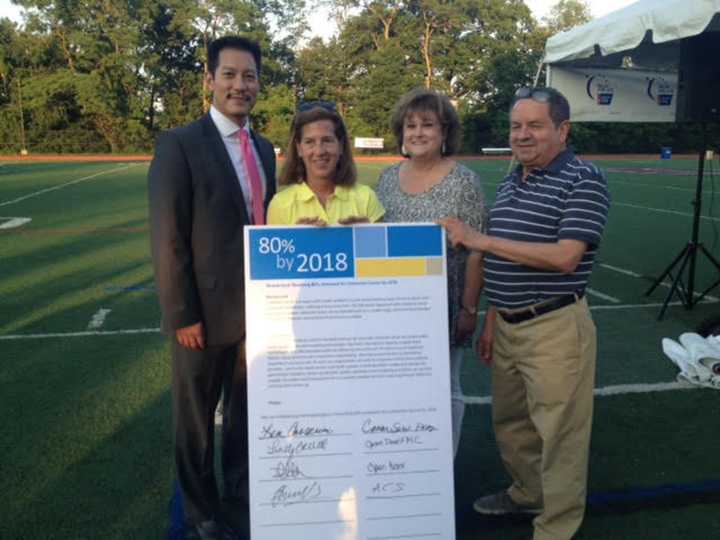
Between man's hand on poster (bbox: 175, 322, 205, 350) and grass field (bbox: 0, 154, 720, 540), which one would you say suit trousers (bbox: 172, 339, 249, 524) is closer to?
man's hand on poster (bbox: 175, 322, 205, 350)

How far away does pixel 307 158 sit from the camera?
9.45 feet

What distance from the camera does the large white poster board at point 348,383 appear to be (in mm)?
2602

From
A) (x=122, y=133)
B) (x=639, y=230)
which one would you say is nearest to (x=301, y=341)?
(x=639, y=230)

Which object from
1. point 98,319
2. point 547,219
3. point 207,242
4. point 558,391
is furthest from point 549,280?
point 98,319

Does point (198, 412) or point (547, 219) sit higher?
point (547, 219)

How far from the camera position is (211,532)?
10.1 feet

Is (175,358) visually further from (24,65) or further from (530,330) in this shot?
(24,65)

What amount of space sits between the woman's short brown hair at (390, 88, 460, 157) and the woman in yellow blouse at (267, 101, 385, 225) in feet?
0.87

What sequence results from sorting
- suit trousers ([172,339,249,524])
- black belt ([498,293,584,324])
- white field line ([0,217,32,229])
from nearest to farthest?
black belt ([498,293,584,324]), suit trousers ([172,339,249,524]), white field line ([0,217,32,229])

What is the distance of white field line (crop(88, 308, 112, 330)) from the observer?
21.3 feet

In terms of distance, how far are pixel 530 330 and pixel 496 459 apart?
131 centimetres

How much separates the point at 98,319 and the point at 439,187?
187 inches
